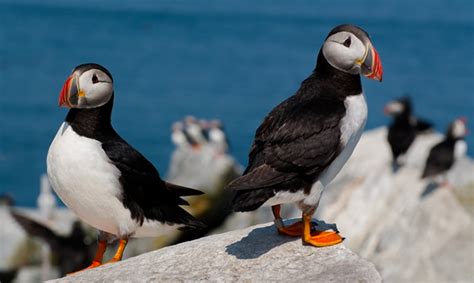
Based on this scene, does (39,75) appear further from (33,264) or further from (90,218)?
(90,218)

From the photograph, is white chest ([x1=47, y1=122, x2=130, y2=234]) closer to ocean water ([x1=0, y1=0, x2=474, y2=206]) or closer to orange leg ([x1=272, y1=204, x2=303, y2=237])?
orange leg ([x1=272, y1=204, x2=303, y2=237])

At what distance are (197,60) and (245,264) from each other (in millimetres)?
44999

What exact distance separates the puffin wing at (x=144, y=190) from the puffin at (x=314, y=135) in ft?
3.29

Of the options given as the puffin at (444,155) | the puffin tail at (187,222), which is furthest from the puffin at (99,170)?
the puffin at (444,155)

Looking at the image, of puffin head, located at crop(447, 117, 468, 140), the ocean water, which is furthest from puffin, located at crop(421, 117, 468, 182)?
the ocean water

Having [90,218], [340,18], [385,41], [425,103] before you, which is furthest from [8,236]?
[340,18]

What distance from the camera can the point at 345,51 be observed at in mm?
5918

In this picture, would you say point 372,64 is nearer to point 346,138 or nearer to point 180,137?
point 346,138

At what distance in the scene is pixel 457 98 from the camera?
38.0m

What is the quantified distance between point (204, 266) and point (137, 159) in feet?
3.51

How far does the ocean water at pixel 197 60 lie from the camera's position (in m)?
31.6

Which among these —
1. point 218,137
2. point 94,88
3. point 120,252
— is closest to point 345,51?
point 94,88

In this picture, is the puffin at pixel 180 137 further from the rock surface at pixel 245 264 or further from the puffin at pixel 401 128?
the rock surface at pixel 245 264

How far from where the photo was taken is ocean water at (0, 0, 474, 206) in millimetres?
31594
